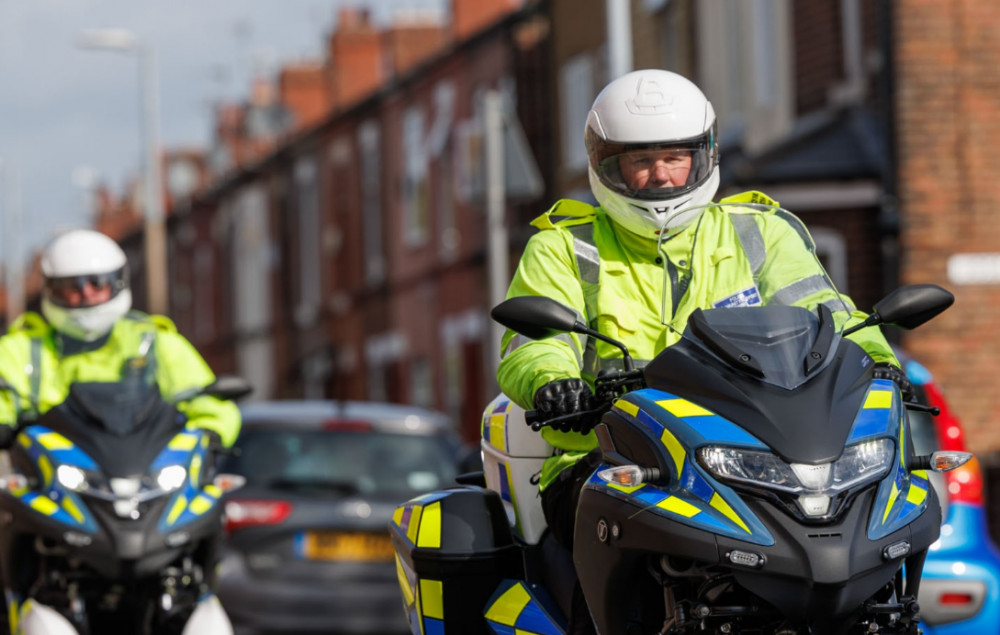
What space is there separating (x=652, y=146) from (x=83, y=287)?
343 cm

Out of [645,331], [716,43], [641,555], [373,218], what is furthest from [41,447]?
[373,218]

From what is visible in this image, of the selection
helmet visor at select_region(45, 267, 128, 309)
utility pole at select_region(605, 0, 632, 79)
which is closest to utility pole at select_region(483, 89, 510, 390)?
utility pole at select_region(605, 0, 632, 79)

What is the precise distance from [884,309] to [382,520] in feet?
22.7

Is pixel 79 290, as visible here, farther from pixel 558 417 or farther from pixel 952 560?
→ pixel 952 560

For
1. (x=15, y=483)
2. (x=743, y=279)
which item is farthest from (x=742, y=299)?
(x=15, y=483)

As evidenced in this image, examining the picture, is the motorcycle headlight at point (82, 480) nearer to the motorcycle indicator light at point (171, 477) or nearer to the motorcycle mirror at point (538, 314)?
the motorcycle indicator light at point (171, 477)

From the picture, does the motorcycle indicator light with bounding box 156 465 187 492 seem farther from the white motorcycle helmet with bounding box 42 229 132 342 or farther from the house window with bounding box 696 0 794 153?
the house window with bounding box 696 0 794 153

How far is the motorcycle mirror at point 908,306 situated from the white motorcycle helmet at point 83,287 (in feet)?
13.3

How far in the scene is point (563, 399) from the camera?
485 cm

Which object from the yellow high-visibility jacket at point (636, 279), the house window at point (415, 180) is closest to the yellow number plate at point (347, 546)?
the yellow high-visibility jacket at point (636, 279)

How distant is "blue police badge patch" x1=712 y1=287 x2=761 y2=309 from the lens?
17.3 feet

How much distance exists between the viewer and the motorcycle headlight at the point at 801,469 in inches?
169

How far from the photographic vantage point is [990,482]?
51.4 feet

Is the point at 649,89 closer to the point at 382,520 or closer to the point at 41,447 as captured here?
the point at 41,447
